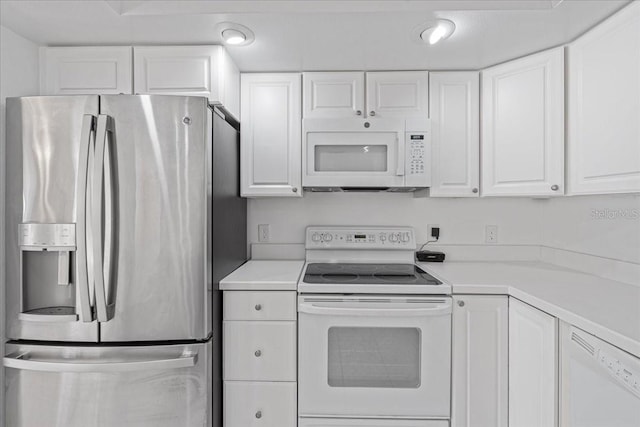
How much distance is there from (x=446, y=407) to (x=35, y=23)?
8.44 ft

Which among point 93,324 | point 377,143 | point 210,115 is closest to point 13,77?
point 210,115

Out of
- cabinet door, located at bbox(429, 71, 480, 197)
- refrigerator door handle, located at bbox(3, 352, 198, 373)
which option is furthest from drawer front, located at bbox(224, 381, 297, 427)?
cabinet door, located at bbox(429, 71, 480, 197)

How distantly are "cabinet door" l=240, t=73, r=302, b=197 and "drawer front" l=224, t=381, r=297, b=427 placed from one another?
104 cm

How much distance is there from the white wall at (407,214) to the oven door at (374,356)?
756 mm

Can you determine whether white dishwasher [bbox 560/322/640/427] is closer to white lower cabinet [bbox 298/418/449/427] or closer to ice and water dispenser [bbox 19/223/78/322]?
white lower cabinet [bbox 298/418/449/427]

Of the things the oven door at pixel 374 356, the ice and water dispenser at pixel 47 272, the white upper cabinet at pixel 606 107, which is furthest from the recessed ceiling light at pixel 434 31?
the ice and water dispenser at pixel 47 272

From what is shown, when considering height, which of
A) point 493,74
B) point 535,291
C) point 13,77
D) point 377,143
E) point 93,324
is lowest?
point 93,324

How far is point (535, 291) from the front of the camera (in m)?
1.49

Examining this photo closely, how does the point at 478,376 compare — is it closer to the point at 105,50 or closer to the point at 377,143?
the point at 377,143

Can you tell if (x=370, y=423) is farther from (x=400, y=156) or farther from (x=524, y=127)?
(x=524, y=127)

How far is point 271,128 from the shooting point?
6.68ft

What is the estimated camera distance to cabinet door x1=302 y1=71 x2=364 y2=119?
202 centimetres

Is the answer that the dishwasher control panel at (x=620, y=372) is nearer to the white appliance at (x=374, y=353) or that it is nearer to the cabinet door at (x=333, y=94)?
the white appliance at (x=374, y=353)

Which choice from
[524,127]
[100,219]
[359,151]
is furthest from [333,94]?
[100,219]
